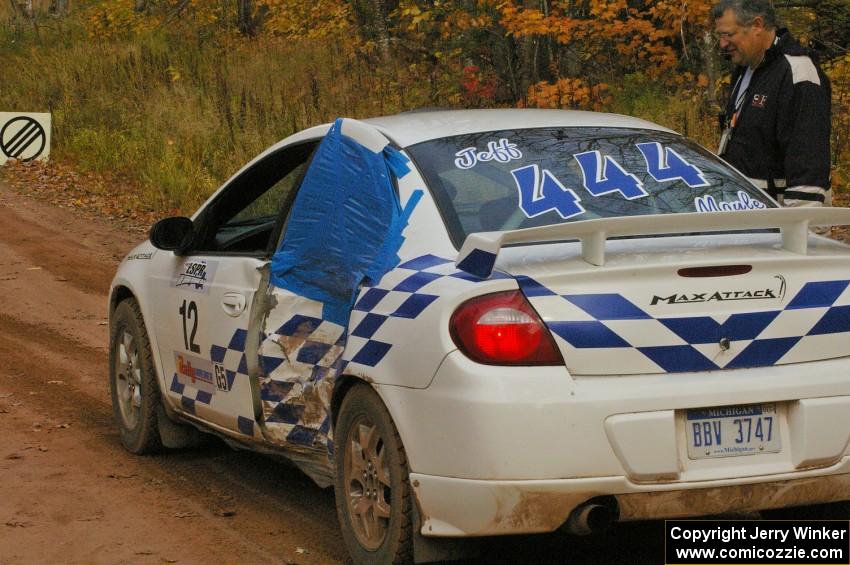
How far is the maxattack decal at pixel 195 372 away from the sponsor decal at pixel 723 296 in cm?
237

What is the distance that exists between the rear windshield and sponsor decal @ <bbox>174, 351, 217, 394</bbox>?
1490 mm

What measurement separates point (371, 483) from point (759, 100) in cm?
281

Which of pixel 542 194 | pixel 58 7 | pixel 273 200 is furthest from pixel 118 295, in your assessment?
pixel 58 7

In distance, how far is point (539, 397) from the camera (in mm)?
3770

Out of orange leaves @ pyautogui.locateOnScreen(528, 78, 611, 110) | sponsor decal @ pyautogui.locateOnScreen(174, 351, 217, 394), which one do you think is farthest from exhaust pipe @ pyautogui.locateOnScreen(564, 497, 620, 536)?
orange leaves @ pyautogui.locateOnScreen(528, 78, 611, 110)

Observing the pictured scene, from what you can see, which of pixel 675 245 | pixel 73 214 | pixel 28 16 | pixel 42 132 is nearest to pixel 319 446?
pixel 675 245

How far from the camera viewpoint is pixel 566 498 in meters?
3.80

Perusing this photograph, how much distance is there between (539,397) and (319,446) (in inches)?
53.9

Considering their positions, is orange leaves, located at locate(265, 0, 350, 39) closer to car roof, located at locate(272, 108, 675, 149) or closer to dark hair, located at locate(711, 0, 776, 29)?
A: dark hair, located at locate(711, 0, 776, 29)

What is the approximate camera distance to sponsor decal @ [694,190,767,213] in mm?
4695

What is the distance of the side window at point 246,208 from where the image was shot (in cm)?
577

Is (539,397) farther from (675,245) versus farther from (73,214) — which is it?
(73,214)

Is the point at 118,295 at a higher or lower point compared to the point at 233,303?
lower

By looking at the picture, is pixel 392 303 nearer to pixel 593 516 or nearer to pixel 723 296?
pixel 593 516
